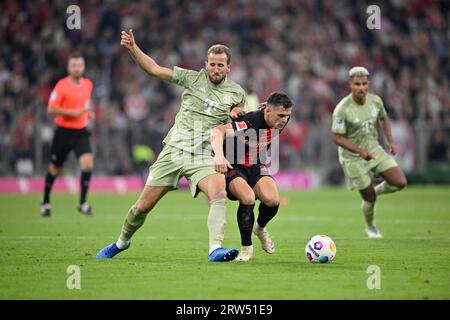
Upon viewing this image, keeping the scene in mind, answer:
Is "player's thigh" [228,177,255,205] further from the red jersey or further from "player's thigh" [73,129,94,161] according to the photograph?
the red jersey

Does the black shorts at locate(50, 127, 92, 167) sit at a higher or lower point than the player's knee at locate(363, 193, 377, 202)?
higher

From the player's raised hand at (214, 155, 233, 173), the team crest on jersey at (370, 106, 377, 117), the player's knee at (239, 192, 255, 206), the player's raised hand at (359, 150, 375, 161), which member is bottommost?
the player's knee at (239, 192, 255, 206)

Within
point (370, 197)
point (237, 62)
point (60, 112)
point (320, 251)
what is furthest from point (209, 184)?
point (237, 62)

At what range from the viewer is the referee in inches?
672

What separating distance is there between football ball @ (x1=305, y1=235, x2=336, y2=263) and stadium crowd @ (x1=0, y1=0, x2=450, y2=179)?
52.9ft

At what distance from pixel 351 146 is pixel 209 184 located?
4579 millimetres

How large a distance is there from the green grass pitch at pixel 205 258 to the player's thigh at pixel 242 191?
2.34 ft

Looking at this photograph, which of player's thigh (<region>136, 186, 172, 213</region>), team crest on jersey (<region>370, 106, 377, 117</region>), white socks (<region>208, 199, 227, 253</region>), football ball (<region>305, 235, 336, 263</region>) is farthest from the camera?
team crest on jersey (<region>370, 106, 377, 117</region>)

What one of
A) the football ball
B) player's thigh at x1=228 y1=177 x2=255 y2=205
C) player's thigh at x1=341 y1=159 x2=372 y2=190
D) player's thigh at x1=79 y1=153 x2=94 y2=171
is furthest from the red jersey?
the football ball

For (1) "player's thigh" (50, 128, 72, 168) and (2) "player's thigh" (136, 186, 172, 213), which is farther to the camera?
(1) "player's thigh" (50, 128, 72, 168)

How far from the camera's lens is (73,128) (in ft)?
56.7

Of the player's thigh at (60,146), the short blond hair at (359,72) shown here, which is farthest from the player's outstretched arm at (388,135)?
the player's thigh at (60,146)

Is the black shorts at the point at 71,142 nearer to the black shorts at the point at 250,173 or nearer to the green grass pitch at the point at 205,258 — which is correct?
the green grass pitch at the point at 205,258
